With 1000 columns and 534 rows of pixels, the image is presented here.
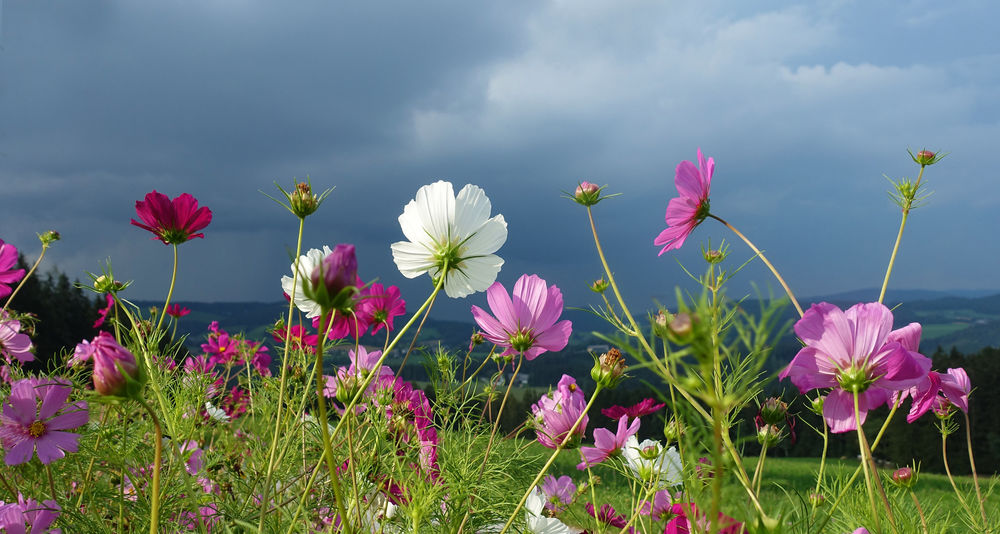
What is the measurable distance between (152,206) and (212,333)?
8.18 feet

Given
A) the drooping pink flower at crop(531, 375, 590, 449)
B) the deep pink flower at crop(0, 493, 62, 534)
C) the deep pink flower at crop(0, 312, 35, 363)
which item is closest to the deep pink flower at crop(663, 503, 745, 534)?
the drooping pink flower at crop(531, 375, 590, 449)

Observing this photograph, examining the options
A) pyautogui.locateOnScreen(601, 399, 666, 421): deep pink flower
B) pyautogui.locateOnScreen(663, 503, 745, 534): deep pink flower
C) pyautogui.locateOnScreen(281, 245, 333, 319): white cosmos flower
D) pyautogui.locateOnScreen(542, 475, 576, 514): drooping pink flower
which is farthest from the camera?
pyautogui.locateOnScreen(542, 475, 576, 514): drooping pink flower

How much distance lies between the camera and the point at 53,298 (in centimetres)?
1263

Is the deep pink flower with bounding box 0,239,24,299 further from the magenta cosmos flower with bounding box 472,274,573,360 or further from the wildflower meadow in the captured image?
the magenta cosmos flower with bounding box 472,274,573,360

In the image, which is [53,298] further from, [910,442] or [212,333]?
[910,442]

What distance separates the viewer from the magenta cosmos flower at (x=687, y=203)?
36.2 inches

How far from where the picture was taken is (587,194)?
112 centimetres

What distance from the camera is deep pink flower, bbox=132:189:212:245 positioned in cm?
91

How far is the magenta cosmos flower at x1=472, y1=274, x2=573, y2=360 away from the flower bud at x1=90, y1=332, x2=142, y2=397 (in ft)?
1.41

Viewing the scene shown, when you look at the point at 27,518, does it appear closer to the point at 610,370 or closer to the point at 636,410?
the point at 610,370

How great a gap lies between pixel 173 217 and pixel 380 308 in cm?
40

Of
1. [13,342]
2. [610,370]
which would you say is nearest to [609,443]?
[610,370]

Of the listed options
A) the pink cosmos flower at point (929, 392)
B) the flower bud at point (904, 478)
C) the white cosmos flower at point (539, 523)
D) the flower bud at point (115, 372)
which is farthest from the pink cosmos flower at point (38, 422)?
the flower bud at point (904, 478)

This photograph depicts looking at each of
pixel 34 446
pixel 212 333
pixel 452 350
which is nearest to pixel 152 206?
pixel 34 446
